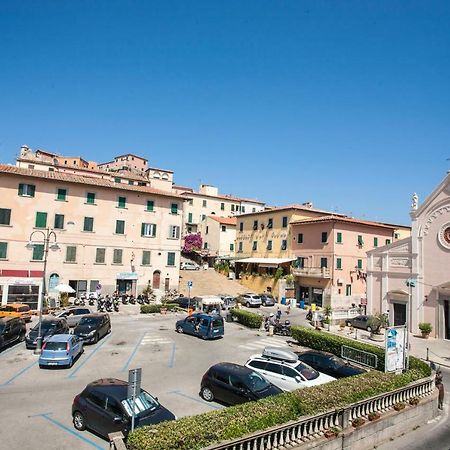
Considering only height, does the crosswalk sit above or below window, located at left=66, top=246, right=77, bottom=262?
below

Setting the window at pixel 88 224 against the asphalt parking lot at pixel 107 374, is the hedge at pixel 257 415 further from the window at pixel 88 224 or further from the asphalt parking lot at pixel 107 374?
the window at pixel 88 224

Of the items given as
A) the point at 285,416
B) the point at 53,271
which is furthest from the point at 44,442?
the point at 53,271

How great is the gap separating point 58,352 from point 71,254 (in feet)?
73.1

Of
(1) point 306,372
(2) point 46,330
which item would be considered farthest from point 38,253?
(1) point 306,372

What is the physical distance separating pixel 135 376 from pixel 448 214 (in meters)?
30.4

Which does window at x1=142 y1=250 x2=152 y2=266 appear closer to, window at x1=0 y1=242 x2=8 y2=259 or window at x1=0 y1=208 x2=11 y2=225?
window at x1=0 y1=242 x2=8 y2=259

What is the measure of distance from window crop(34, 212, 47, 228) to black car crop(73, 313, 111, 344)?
16.8 m

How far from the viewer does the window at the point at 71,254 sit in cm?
3884

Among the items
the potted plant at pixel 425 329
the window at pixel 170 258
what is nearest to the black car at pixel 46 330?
the window at pixel 170 258

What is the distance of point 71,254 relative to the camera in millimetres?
38969

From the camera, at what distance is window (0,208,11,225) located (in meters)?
36.2

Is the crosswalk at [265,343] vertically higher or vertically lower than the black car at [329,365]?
lower

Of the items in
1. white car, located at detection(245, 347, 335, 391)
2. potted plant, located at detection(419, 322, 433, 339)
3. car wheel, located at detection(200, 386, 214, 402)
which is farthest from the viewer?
potted plant, located at detection(419, 322, 433, 339)

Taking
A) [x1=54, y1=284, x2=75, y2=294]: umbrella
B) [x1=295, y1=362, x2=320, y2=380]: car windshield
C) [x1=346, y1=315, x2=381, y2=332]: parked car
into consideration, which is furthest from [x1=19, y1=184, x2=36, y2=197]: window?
[x1=346, y1=315, x2=381, y2=332]: parked car
